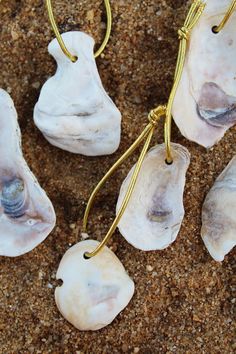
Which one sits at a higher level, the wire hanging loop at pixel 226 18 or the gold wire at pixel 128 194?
the wire hanging loop at pixel 226 18

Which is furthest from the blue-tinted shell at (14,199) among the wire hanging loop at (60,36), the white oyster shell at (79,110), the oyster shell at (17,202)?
the wire hanging loop at (60,36)

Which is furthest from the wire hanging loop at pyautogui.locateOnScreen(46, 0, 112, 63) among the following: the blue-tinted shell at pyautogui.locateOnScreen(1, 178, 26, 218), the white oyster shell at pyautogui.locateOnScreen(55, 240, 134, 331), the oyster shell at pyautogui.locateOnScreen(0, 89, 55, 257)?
the white oyster shell at pyautogui.locateOnScreen(55, 240, 134, 331)

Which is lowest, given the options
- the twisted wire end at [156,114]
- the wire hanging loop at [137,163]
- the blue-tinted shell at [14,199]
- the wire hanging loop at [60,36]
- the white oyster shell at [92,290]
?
the white oyster shell at [92,290]

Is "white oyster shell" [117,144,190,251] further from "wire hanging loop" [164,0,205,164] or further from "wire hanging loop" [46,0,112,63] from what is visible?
"wire hanging loop" [46,0,112,63]

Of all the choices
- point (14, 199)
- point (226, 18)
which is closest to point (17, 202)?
point (14, 199)

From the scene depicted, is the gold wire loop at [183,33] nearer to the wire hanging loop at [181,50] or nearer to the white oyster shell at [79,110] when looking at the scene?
the wire hanging loop at [181,50]

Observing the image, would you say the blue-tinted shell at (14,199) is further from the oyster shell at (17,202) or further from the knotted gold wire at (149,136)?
the knotted gold wire at (149,136)
